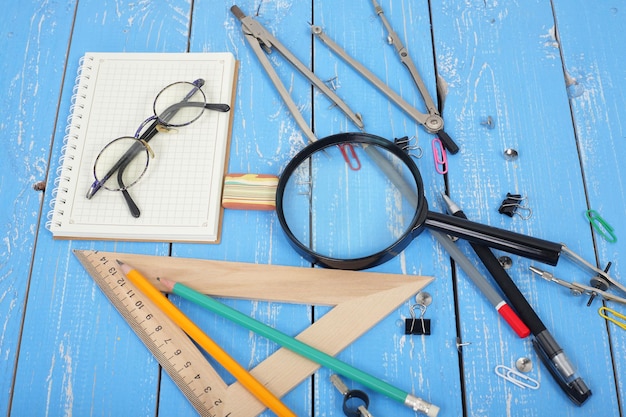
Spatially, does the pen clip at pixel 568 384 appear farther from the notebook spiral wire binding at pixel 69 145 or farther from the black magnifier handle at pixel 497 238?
the notebook spiral wire binding at pixel 69 145

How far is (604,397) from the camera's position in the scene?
3.28 ft

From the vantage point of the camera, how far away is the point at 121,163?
47.1 inches

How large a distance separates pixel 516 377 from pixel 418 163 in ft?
1.52

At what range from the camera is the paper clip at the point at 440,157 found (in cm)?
120

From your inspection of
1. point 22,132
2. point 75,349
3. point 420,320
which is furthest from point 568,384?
point 22,132

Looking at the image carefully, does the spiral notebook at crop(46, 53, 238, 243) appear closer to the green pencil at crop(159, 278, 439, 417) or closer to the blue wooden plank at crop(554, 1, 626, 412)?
the green pencil at crop(159, 278, 439, 417)

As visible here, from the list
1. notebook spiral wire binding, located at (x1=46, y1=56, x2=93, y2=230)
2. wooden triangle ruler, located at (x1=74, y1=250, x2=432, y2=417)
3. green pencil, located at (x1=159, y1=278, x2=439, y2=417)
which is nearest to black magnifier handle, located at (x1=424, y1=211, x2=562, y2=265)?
wooden triangle ruler, located at (x1=74, y1=250, x2=432, y2=417)

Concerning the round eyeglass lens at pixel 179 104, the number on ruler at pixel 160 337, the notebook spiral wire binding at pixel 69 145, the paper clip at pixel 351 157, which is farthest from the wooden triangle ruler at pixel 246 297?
the round eyeglass lens at pixel 179 104

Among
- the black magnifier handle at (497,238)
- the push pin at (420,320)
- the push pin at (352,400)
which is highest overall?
the black magnifier handle at (497,238)

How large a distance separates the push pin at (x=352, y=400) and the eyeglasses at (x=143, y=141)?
0.52 metres

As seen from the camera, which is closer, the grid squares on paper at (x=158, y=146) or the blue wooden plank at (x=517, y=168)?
the blue wooden plank at (x=517, y=168)

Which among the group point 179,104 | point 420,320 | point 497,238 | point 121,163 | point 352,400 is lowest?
point 352,400

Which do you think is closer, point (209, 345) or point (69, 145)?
point (209, 345)

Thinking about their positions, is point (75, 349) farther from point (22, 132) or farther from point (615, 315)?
point (615, 315)
